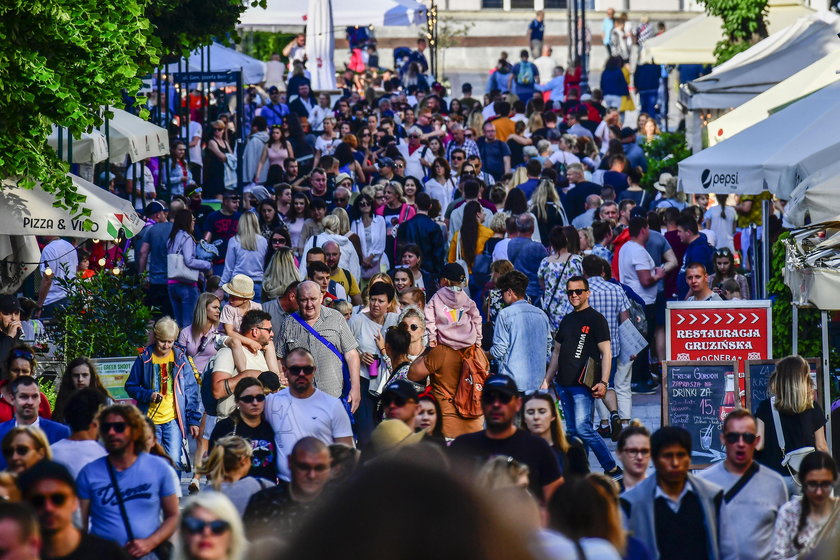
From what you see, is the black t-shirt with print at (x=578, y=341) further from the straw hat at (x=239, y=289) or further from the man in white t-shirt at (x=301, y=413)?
the man in white t-shirt at (x=301, y=413)

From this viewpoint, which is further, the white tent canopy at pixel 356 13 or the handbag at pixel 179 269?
the white tent canopy at pixel 356 13

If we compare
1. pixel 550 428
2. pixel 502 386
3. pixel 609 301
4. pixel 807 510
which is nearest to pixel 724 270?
pixel 609 301

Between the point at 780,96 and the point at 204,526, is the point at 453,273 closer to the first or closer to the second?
the point at 780,96

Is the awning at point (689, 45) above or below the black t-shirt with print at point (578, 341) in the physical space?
above

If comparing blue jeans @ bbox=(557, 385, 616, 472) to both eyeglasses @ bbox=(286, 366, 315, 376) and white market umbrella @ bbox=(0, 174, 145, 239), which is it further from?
white market umbrella @ bbox=(0, 174, 145, 239)

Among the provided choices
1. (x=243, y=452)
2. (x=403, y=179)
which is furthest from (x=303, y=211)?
(x=243, y=452)

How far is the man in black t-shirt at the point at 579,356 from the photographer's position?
1177 cm

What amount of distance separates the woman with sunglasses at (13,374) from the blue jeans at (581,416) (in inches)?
163

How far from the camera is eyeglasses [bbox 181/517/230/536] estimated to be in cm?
503

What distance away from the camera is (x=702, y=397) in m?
11.3

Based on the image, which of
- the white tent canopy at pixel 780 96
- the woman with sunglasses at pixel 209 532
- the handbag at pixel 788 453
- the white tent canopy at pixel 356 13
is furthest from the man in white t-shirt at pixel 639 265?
the white tent canopy at pixel 356 13

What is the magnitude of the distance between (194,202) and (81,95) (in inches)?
333

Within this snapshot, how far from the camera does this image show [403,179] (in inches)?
762

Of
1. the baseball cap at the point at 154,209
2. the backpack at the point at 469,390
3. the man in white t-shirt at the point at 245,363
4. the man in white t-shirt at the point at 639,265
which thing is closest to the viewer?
the man in white t-shirt at the point at 245,363
